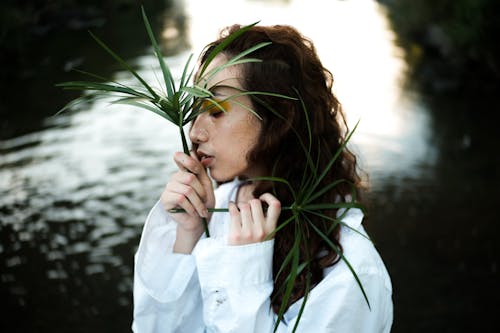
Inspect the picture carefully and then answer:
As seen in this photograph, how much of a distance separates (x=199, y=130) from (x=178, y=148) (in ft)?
13.9

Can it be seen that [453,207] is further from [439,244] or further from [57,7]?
[57,7]

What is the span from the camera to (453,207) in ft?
15.5

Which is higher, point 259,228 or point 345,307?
point 259,228

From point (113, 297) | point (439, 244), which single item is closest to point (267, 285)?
point (113, 297)

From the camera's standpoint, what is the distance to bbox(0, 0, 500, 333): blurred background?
364cm

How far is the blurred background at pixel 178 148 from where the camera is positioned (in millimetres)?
3641

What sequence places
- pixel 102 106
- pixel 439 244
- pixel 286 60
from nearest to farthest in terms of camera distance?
1. pixel 286 60
2. pixel 439 244
3. pixel 102 106

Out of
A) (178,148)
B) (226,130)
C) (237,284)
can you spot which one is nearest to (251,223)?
(237,284)

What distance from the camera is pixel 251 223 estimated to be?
146cm

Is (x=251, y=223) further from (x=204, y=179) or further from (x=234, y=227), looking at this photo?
(x=204, y=179)

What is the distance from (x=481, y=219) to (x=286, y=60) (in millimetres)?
3427

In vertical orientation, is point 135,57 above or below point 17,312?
above

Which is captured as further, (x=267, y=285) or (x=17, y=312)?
(x=17, y=312)

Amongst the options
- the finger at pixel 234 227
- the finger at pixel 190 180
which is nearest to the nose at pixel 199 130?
the finger at pixel 190 180
